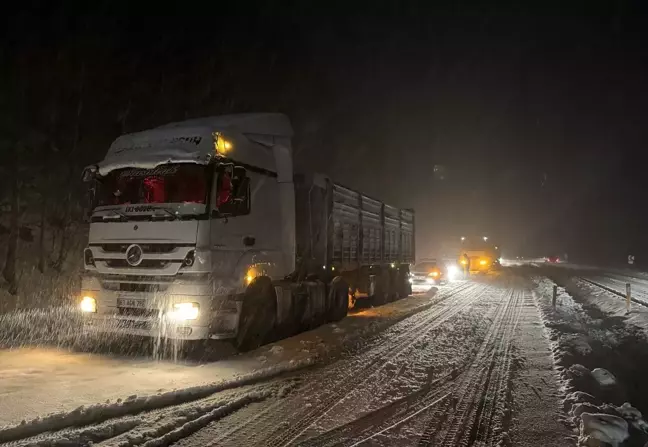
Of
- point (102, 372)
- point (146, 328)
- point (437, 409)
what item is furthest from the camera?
point (146, 328)

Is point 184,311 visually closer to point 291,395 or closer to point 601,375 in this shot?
point 291,395

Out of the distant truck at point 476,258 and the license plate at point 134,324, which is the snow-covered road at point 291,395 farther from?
the distant truck at point 476,258

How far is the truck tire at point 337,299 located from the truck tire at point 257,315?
303 cm

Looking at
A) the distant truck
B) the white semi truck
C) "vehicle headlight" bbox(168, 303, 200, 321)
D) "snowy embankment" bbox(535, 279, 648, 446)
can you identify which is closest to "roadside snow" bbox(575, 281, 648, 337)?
"snowy embankment" bbox(535, 279, 648, 446)

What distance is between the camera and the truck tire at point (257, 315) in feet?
31.0

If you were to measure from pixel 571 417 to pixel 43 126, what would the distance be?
58.5ft

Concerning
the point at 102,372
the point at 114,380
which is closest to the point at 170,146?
the point at 102,372

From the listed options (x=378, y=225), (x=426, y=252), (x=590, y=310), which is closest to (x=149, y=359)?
(x=378, y=225)

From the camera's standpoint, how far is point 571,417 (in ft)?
19.9

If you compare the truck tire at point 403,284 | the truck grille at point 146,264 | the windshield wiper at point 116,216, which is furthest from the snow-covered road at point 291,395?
the truck tire at point 403,284

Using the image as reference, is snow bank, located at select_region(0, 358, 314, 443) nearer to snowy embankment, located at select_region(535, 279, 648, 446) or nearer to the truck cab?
the truck cab

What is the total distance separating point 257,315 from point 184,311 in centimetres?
177

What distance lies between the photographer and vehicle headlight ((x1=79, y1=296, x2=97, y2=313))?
8938 millimetres

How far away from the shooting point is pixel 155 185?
920cm
